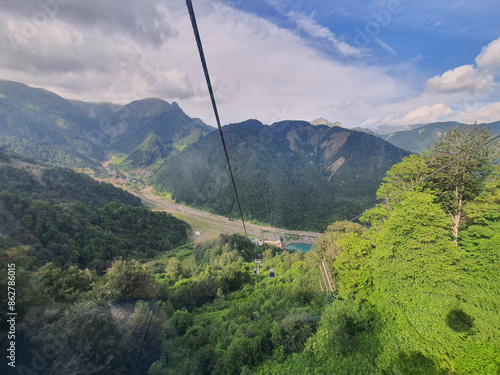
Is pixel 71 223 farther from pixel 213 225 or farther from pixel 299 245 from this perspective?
pixel 299 245

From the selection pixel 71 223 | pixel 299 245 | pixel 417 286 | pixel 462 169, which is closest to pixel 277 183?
pixel 299 245

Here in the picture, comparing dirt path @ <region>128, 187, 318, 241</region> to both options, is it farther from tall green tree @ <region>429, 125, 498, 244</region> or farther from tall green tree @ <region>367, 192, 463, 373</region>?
tall green tree @ <region>429, 125, 498, 244</region>

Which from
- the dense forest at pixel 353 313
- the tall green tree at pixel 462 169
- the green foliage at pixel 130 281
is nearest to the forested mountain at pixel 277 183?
the tall green tree at pixel 462 169

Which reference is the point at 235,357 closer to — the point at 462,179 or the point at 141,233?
the point at 462,179

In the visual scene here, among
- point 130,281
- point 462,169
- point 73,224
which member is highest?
point 462,169

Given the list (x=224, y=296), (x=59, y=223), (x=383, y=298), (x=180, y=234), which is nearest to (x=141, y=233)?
(x=180, y=234)

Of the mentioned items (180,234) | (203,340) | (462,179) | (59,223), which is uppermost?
(462,179)

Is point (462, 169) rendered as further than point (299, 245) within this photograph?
No

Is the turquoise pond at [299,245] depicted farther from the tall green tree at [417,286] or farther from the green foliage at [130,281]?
the tall green tree at [417,286]
